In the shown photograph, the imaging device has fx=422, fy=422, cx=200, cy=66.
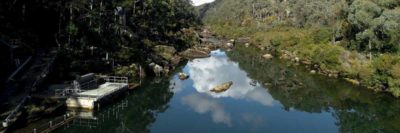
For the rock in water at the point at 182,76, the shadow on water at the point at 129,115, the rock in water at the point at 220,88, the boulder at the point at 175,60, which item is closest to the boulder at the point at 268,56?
the boulder at the point at 175,60

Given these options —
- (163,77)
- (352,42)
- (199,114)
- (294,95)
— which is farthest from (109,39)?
(352,42)

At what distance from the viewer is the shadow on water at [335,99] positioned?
56781mm

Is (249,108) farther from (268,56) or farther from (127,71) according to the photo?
(268,56)

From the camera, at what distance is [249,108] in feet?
203

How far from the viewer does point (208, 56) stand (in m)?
116

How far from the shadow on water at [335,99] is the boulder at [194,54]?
875 inches

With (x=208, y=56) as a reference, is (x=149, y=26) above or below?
above

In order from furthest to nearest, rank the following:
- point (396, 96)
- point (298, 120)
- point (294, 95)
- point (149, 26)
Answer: point (149, 26)
point (294, 95)
point (396, 96)
point (298, 120)

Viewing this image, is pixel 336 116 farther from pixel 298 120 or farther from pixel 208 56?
pixel 208 56

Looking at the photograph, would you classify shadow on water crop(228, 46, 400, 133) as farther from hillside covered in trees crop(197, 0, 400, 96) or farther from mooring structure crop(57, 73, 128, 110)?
mooring structure crop(57, 73, 128, 110)

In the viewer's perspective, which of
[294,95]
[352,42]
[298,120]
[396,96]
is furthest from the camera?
[352,42]

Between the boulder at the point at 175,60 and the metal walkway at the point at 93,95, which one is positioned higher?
the boulder at the point at 175,60

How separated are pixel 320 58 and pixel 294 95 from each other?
22778 millimetres

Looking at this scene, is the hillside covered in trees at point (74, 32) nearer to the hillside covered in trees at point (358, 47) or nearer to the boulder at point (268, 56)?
A: the boulder at point (268, 56)
